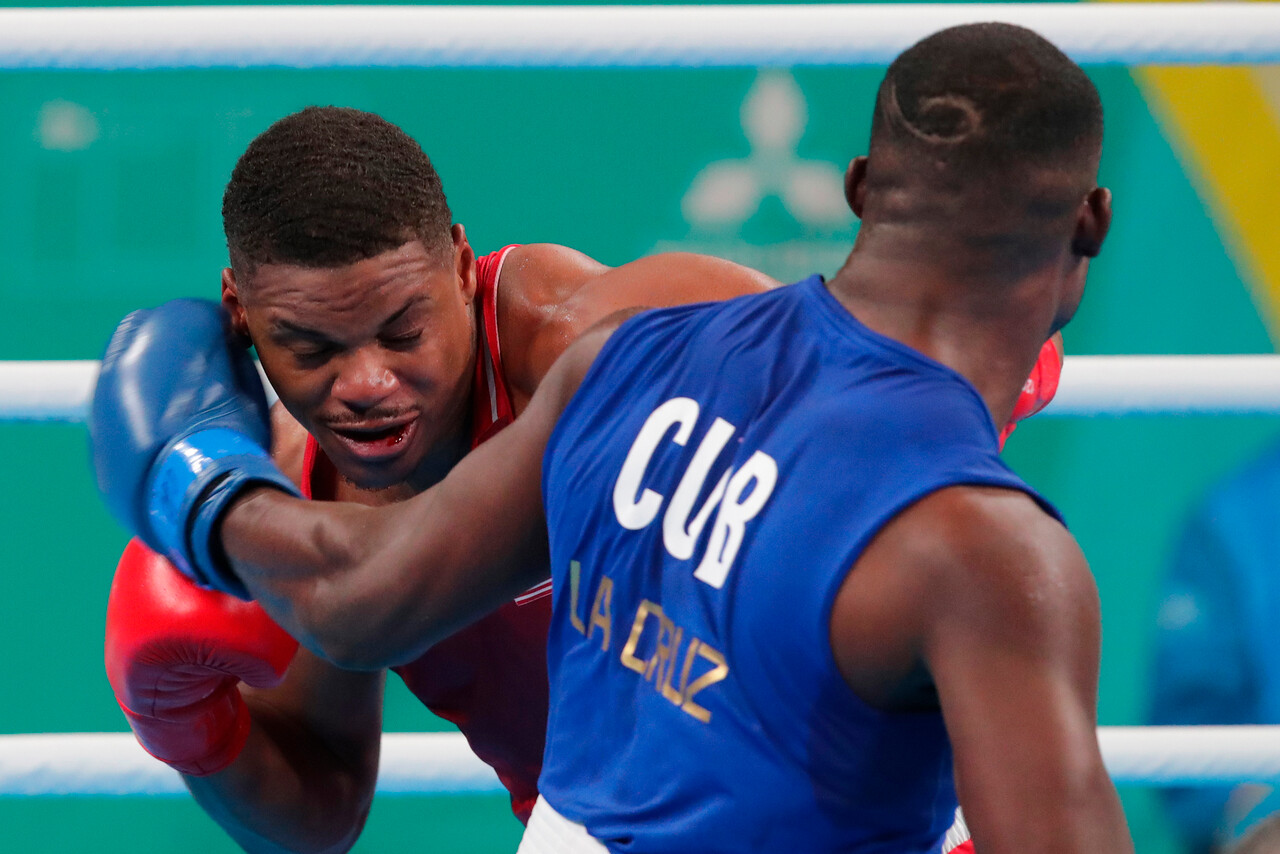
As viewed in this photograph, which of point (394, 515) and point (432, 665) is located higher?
point (394, 515)

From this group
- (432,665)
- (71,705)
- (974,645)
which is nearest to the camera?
(974,645)

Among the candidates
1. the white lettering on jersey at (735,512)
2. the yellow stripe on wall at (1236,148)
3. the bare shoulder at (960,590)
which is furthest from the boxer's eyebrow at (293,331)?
the yellow stripe on wall at (1236,148)

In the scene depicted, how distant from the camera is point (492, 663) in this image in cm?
146

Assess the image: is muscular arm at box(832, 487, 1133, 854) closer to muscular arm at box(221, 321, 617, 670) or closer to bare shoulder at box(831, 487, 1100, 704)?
bare shoulder at box(831, 487, 1100, 704)

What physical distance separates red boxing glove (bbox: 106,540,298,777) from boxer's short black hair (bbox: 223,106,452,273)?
30 cm

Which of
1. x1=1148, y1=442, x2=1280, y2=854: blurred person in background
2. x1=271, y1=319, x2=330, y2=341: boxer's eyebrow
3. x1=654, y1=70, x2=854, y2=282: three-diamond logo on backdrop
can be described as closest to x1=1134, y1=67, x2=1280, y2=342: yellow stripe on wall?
x1=1148, y1=442, x2=1280, y2=854: blurred person in background

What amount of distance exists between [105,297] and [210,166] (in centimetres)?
32

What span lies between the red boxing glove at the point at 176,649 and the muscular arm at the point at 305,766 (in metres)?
0.11

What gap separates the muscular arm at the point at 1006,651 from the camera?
713 mm

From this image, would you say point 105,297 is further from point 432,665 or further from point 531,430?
point 531,430

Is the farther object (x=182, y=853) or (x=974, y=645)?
(x=182, y=853)

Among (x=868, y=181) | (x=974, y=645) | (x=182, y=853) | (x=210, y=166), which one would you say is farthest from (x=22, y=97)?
(x=974, y=645)

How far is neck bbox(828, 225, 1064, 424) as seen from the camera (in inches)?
33.5

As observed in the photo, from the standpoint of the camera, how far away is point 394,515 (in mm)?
1017
